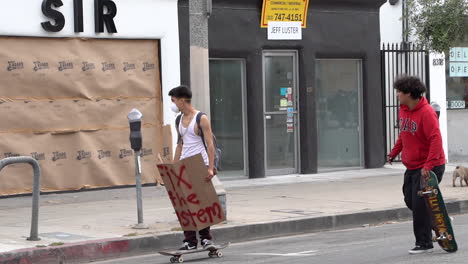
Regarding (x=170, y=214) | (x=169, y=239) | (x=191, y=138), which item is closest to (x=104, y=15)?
(x=170, y=214)

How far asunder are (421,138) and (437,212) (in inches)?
30.7

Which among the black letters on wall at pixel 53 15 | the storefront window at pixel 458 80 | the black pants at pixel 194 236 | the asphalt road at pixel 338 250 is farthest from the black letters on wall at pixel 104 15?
the storefront window at pixel 458 80

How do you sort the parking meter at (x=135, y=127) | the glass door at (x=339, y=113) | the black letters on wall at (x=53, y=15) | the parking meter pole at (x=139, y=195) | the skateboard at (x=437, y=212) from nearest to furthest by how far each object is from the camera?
the skateboard at (x=437, y=212), the parking meter at (x=135, y=127), the parking meter pole at (x=139, y=195), the black letters on wall at (x=53, y=15), the glass door at (x=339, y=113)

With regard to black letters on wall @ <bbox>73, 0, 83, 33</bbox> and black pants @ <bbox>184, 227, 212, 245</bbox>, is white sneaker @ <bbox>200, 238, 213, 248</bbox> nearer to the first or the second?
black pants @ <bbox>184, 227, 212, 245</bbox>

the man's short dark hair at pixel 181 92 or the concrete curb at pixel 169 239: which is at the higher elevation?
the man's short dark hair at pixel 181 92

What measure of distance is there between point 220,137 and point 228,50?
1779 mm

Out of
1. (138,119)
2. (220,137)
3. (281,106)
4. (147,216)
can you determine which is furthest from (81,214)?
(281,106)

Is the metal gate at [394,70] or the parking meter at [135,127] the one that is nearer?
the parking meter at [135,127]

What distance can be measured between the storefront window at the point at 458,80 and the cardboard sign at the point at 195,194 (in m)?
14.5

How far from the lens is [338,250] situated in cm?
1039

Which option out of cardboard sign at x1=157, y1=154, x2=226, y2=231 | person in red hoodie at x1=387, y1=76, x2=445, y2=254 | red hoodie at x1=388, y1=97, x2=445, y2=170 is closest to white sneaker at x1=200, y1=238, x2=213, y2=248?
cardboard sign at x1=157, y1=154, x2=226, y2=231

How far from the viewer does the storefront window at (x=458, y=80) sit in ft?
75.8

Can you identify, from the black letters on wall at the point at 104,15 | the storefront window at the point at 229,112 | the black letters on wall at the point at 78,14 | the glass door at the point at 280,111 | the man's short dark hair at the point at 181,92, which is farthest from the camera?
the glass door at the point at 280,111

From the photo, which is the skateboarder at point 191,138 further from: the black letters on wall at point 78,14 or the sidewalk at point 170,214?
the black letters on wall at point 78,14
